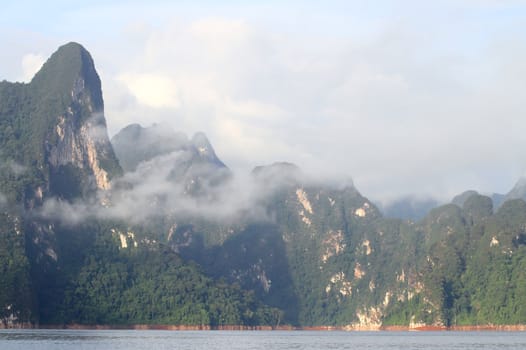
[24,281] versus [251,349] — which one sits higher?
[24,281]

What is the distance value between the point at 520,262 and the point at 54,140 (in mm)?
95457

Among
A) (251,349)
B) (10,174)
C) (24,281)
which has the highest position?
(10,174)

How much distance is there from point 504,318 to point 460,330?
9.35 m

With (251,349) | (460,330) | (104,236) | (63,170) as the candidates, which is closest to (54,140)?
(63,170)

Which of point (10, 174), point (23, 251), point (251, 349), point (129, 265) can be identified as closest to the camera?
point (251, 349)

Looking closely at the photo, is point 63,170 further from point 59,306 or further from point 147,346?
point 147,346

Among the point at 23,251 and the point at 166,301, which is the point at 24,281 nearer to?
the point at 23,251

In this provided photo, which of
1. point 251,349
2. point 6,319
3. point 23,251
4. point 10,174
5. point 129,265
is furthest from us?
point 129,265

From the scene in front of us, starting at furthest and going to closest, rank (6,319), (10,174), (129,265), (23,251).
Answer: (129,265) < (10,174) < (23,251) < (6,319)

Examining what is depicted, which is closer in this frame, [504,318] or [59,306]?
[59,306]

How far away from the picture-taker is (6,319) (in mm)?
159750

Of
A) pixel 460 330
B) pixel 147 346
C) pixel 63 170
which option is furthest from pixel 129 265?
pixel 147 346

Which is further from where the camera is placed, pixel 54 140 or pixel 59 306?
pixel 54 140

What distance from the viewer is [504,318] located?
194 metres
